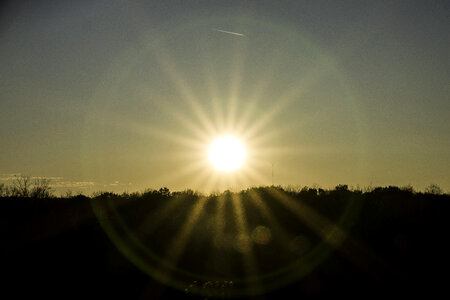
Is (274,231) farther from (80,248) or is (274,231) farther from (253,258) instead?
(80,248)

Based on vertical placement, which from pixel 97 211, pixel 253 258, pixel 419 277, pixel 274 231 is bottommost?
Answer: pixel 419 277

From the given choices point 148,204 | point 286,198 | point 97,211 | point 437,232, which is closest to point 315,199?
point 286,198

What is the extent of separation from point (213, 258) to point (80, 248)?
5284 millimetres

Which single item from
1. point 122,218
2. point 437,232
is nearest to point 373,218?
point 437,232

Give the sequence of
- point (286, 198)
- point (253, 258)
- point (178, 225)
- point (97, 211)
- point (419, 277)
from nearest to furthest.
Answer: point (419, 277)
point (253, 258)
point (178, 225)
point (97, 211)
point (286, 198)

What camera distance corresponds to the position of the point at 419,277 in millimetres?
15508

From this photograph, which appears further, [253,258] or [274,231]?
[274,231]

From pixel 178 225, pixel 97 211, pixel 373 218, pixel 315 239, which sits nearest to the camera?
pixel 315 239

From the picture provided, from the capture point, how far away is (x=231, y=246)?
65.0 feet

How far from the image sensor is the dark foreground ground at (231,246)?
592 inches

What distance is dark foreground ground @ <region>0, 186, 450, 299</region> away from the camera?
1504 cm

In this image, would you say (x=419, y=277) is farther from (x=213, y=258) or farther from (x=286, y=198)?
(x=286, y=198)

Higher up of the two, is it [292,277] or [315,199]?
[315,199]

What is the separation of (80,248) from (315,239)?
9435 millimetres
